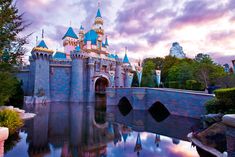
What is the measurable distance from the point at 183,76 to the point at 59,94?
2070 centimetres

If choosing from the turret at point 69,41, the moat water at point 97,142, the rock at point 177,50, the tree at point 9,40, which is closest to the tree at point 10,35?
the tree at point 9,40

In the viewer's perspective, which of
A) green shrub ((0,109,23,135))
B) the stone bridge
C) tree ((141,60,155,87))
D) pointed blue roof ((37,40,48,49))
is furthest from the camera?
tree ((141,60,155,87))

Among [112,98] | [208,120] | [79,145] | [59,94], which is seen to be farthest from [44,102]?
[208,120]

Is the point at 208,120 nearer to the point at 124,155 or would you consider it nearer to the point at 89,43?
the point at 124,155

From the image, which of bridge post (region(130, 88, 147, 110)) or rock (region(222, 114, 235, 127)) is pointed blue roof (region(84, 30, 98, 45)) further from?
rock (region(222, 114, 235, 127))

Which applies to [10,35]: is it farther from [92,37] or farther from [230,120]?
[92,37]

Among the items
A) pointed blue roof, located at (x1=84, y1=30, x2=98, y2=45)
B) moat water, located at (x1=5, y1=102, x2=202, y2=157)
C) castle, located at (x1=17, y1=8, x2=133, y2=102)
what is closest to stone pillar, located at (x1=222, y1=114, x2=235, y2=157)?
moat water, located at (x1=5, y1=102, x2=202, y2=157)

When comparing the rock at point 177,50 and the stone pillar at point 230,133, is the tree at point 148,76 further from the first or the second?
the stone pillar at point 230,133

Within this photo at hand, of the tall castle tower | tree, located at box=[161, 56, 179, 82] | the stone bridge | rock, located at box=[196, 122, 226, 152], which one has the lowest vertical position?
rock, located at box=[196, 122, 226, 152]

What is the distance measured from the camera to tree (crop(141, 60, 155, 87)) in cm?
4196

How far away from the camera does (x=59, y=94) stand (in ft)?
108

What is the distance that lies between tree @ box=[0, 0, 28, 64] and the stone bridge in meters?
13.2

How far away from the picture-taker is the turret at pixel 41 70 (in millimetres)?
31141

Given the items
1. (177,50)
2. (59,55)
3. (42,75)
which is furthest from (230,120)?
(177,50)
